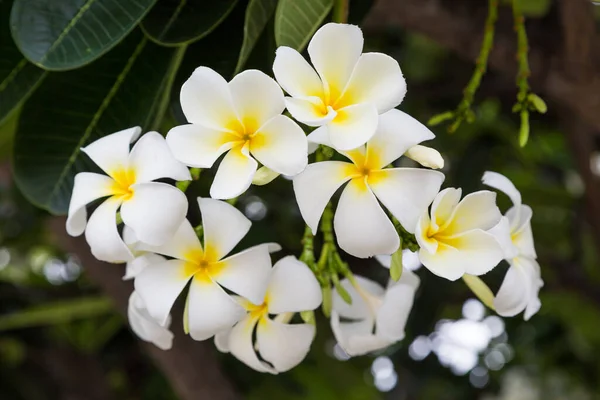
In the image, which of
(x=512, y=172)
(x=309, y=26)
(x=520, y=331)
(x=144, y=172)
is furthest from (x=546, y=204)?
(x=144, y=172)

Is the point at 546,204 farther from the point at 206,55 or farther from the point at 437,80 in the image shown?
the point at 206,55

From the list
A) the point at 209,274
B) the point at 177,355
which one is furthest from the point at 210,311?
the point at 177,355

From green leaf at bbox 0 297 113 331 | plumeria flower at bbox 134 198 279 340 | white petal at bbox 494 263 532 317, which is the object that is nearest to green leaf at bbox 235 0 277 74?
plumeria flower at bbox 134 198 279 340

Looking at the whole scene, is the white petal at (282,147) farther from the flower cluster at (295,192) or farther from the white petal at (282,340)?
the white petal at (282,340)

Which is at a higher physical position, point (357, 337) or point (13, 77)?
point (13, 77)

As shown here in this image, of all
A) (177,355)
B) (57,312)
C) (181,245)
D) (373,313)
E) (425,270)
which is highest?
(181,245)

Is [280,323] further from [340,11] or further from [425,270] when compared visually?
[425,270]
